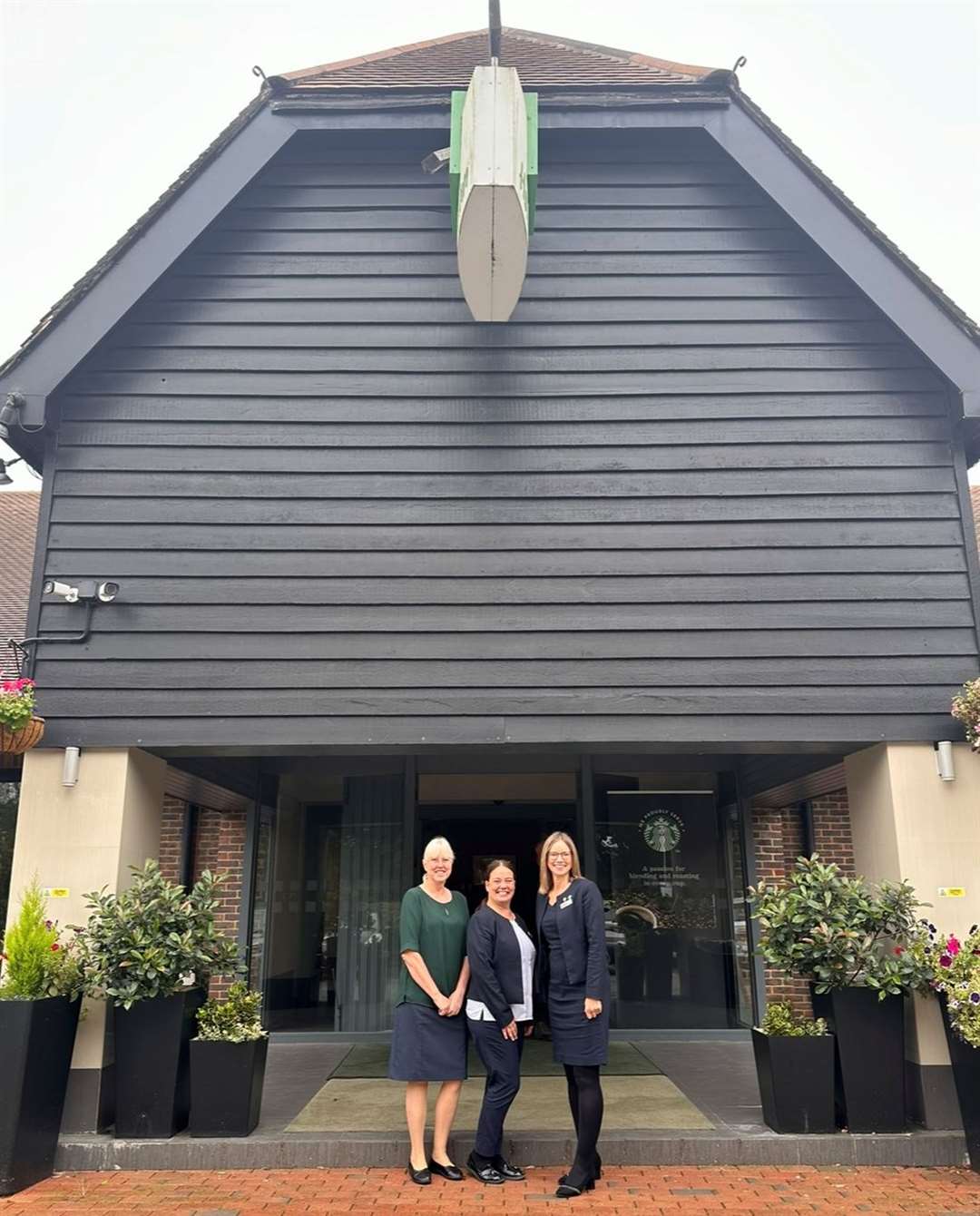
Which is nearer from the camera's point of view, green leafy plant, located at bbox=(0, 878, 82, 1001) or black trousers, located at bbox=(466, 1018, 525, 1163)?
black trousers, located at bbox=(466, 1018, 525, 1163)

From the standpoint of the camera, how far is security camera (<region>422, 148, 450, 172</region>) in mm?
5844

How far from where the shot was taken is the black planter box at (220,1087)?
487cm

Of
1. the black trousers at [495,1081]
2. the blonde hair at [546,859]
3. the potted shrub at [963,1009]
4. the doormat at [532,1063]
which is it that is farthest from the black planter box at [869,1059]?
the doormat at [532,1063]

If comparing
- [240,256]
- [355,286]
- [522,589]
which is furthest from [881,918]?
[240,256]

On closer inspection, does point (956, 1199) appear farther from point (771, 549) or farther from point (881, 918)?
point (771, 549)

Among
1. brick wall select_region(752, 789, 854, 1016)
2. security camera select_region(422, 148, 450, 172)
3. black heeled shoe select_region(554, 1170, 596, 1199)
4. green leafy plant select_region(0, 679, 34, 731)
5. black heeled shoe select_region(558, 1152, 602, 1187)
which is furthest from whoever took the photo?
brick wall select_region(752, 789, 854, 1016)

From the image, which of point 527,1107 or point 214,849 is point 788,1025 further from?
point 214,849

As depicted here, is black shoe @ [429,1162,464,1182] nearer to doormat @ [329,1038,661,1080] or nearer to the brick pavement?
the brick pavement

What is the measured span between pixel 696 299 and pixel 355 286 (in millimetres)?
2182

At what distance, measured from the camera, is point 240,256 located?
6.25 m

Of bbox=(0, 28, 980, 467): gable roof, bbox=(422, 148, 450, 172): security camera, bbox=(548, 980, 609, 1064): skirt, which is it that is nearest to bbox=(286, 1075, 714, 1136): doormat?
bbox=(548, 980, 609, 1064): skirt

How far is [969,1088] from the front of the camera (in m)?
4.72

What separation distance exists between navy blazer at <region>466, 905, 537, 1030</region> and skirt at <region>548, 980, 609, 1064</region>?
0.22 meters

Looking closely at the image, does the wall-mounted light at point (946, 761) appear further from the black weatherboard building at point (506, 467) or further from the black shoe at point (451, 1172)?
the black shoe at point (451, 1172)
